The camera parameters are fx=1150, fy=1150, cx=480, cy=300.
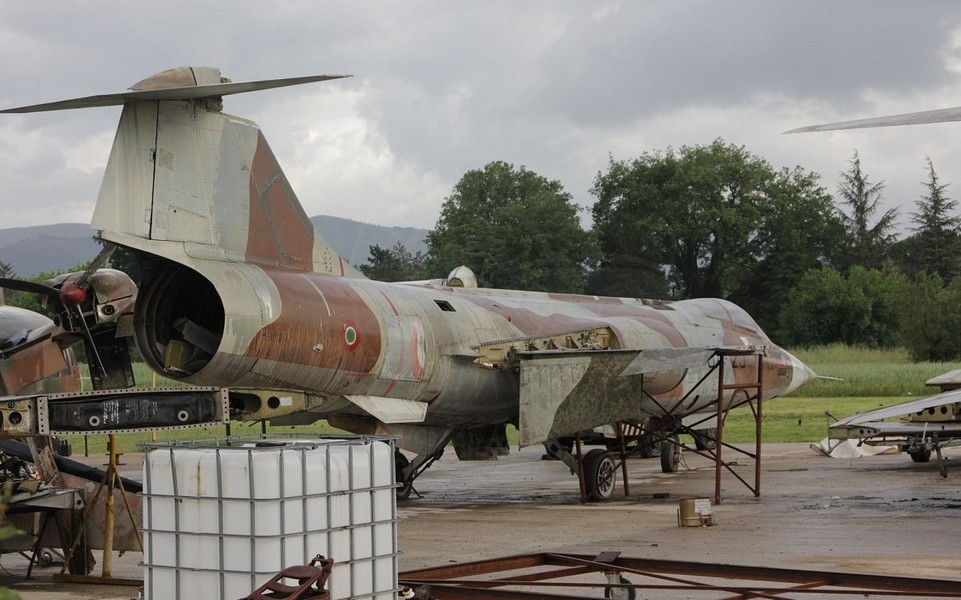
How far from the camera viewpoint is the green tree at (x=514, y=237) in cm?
6512

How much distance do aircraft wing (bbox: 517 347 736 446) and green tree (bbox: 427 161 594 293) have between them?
1868 inches

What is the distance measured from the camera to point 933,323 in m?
57.8

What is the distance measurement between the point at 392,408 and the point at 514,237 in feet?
173

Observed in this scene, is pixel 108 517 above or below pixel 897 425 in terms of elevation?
below

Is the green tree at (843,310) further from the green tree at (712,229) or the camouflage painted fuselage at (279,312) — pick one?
the camouflage painted fuselage at (279,312)

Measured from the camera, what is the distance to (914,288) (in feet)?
194

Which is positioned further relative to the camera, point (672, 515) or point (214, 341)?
point (672, 515)

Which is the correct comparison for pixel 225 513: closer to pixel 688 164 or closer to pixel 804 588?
pixel 804 588

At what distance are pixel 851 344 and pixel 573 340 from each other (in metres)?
55.7

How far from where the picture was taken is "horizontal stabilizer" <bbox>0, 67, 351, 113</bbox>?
11.0 m

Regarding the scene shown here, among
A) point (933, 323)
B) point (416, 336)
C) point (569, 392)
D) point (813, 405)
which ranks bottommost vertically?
point (813, 405)

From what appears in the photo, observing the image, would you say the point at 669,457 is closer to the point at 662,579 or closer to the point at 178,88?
the point at 178,88

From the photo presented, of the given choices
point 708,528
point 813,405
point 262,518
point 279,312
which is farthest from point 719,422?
point 813,405

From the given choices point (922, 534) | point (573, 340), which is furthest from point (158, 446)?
point (573, 340)
